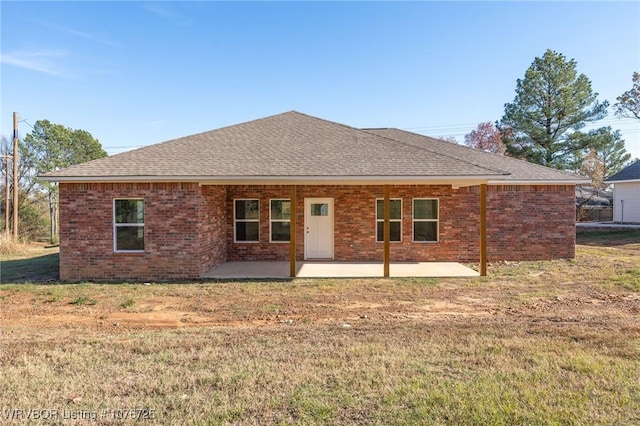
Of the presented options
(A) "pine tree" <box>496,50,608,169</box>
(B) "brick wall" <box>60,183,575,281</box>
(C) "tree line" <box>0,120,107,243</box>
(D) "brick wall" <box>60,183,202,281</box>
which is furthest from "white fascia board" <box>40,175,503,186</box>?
(A) "pine tree" <box>496,50,608,169</box>

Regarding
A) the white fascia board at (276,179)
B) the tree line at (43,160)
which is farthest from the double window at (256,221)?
the tree line at (43,160)

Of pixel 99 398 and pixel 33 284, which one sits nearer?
pixel 99 398

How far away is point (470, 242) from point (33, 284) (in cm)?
1293

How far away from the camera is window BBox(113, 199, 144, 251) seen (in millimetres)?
10102

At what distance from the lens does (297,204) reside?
12.7 meters

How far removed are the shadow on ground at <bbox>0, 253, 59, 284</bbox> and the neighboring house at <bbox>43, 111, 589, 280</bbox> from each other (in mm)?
908

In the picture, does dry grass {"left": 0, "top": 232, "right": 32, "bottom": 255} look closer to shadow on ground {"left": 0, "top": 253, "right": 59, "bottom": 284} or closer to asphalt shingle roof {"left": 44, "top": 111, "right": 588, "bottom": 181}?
shadow on ground {"left": 0, "top": 253, "right": 59, "bottom": 284}

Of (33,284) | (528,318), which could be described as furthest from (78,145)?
(528,318)

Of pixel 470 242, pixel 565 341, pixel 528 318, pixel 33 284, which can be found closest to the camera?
pixel 565 341

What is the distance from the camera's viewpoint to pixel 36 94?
15.7m

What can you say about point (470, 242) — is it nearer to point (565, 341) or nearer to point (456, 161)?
point (456, 161)

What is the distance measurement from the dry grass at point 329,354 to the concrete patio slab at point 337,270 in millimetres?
1586

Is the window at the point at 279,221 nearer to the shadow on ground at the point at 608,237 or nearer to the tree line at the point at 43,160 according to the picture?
the shadow on ground at the point at 608,237

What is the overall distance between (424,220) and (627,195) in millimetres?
23147
